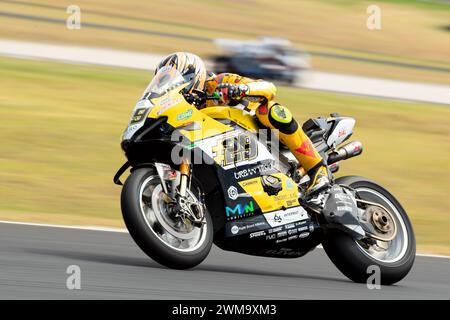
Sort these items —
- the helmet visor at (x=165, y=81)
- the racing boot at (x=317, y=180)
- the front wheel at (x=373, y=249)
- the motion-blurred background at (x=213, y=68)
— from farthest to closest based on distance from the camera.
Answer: the motion-blurred background at (x=213, y=68), the racing boot at (x=317, y=180), the front wheel at (x=373, y=249), the helmet visor at (x=165, y=81)

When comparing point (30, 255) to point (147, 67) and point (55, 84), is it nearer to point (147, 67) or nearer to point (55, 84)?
point (55, 84)

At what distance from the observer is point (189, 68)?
6.54 metres

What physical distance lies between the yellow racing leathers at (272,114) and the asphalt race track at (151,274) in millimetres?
779

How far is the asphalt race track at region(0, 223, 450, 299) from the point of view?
5352 millimetres

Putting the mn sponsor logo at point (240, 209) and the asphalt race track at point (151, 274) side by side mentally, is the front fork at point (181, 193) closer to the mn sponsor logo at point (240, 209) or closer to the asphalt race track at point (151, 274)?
the mn sponsor logo at point (240, 209)

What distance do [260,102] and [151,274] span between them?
150 centimetres

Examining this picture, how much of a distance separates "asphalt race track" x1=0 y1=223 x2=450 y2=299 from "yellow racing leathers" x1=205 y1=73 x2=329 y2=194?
779mm

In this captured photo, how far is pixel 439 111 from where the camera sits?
19000 mm

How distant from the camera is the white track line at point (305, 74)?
20844 millimetres

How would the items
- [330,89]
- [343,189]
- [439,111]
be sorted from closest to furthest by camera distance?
[343,189], [439,111], [330,89]

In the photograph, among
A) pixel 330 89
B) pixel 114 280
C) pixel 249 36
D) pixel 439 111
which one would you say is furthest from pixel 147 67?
pixel 114 280

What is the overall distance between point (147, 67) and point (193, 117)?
15.3m

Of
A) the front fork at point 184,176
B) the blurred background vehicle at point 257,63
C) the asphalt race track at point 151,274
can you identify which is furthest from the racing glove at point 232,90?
the blurred background vehicle at point 257,63

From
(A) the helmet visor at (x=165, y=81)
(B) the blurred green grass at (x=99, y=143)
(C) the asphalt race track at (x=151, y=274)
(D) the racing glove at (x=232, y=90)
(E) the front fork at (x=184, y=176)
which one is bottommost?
(C) the asphalt race track at (x=151, y=274)
